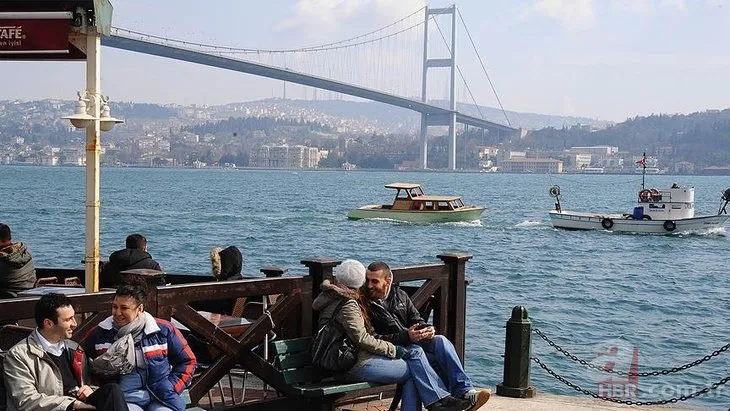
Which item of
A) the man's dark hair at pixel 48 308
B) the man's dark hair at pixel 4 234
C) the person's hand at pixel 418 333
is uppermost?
the man's dark hair at pixel 4 234

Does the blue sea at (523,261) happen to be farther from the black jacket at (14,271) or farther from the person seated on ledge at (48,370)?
the person seated on ledge at (48,370)

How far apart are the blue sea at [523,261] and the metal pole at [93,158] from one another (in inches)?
279

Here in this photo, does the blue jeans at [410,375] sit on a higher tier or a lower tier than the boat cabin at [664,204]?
higher

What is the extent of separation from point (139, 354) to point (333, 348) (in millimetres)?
1139

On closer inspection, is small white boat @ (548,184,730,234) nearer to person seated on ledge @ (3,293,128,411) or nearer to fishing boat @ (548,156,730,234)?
fishing boat @ (548,156,730,234)

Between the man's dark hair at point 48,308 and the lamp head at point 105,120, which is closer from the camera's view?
the man's dark hair at point 48,308

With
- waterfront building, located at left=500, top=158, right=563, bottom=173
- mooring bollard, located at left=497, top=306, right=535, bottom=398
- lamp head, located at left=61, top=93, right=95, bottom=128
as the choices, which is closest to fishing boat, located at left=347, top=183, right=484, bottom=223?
mooring bollard, located at left=497, top=306, right=535, bottom=398

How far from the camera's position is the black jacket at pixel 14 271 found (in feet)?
22.9

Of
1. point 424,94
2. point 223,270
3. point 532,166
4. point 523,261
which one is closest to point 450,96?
point 424,94

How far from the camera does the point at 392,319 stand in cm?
576

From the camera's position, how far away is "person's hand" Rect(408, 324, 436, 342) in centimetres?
569

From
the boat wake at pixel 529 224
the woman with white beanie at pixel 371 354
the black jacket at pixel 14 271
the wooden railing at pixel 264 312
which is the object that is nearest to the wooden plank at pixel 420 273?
the wooden railing at pixel 264 312

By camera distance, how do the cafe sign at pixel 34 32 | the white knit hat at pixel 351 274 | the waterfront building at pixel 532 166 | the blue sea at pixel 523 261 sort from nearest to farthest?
the white knit hat at pixel 351 274
the cafe sign at pixel 34 32
the blue sea at pixel 523 261
the waterfront building at pixel 532 166

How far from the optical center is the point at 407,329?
575 centimetres
